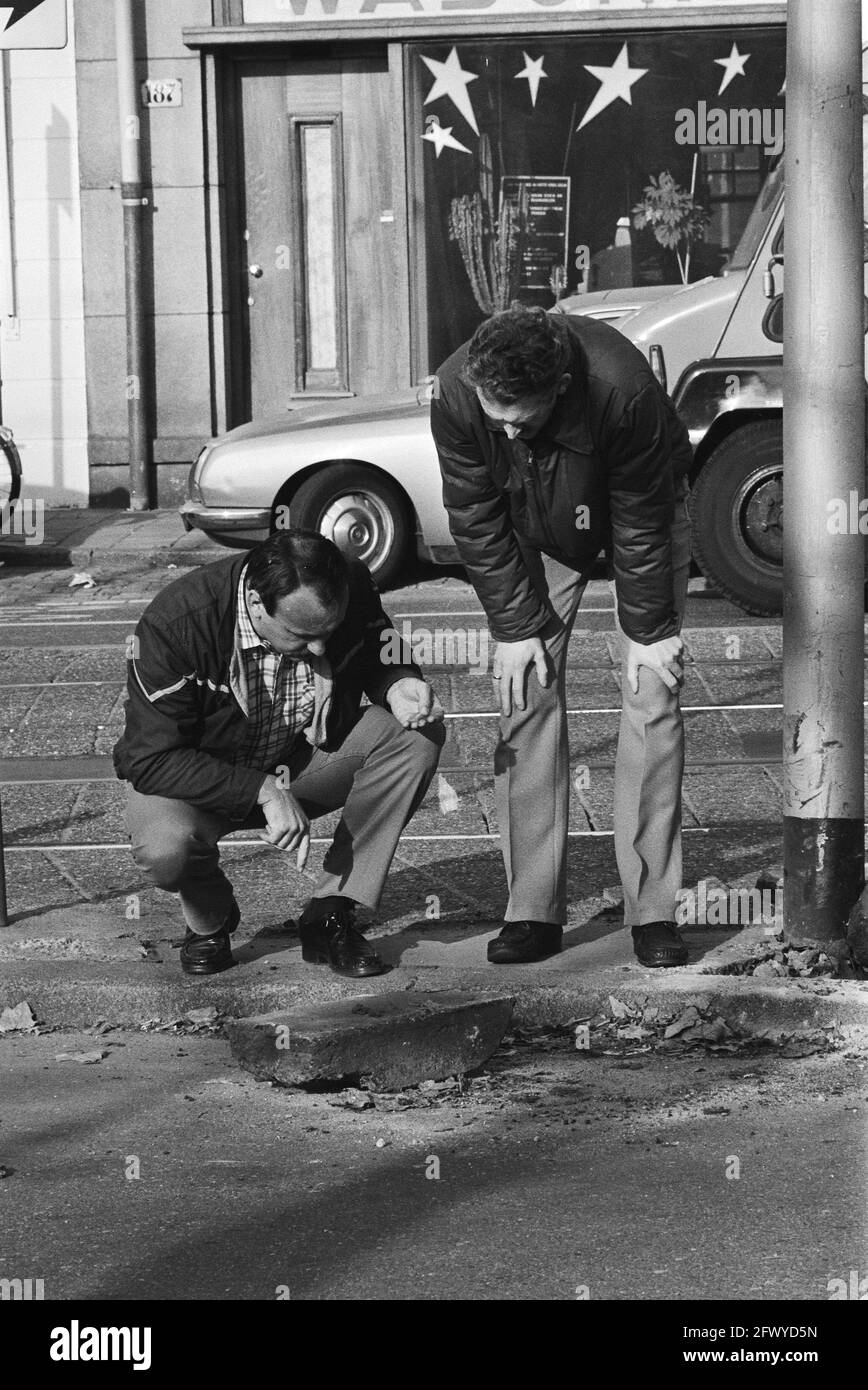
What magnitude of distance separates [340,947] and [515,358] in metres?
1.50

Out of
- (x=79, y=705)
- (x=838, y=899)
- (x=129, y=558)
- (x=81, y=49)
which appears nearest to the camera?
(x=838, y=899)

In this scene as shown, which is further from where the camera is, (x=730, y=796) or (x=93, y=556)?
(x=93, y=556)

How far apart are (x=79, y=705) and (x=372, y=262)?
7.55m

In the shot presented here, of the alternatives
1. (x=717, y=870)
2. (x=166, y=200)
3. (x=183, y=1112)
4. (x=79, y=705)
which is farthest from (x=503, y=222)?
(x=183, y=1112)

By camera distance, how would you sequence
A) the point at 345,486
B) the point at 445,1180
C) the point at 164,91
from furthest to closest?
the point at 164,91
the point at 345,486
the point at 445,1180

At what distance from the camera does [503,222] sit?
14.6 metres

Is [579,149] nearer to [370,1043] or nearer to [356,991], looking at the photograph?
[356,991]

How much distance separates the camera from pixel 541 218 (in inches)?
572

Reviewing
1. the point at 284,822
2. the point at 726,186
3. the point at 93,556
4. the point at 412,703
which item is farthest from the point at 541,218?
the point at 284,822

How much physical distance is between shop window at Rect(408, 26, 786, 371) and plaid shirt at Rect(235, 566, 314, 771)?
10195 millimetres

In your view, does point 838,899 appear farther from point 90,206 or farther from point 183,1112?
point 90,206

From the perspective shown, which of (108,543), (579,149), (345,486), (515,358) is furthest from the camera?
(579,149)

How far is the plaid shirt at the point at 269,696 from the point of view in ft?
15.1

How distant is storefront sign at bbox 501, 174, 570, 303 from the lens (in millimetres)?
14500
